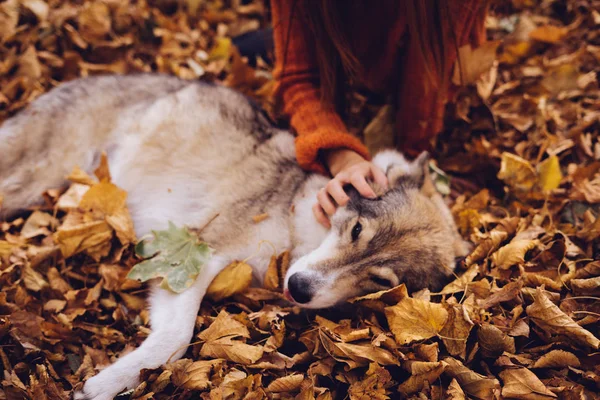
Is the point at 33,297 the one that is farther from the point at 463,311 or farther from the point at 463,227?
the point at 463,227

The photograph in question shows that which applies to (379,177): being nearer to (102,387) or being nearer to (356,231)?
(356,231)

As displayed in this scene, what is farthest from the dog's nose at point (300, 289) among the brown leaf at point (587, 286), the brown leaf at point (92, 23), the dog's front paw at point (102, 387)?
the brown leaf at point (92, 23)

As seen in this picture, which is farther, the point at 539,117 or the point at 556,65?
the point at 556,65

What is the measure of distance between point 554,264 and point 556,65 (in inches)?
85.1

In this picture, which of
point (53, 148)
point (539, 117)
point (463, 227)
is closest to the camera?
point (463, 227)

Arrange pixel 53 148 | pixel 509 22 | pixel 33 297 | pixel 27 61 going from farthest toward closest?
1. pixel 509 22
2. pixel 27 61
3. pixel 53 148
4. pixel 33 297

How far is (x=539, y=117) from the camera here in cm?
332

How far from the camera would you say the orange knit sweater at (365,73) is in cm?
269

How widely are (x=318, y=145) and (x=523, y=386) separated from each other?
1.60 metres

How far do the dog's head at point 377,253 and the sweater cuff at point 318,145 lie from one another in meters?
→ 0.35

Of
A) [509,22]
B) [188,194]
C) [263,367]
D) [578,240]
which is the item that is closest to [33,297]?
[188,194]

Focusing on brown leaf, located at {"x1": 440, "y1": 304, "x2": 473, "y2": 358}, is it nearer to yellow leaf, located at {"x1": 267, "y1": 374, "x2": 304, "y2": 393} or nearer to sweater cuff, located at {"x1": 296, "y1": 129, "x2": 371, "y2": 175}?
yellow leaf, located at {"x1": 267, "y1": 374, "x2": 304, "y2": 393}

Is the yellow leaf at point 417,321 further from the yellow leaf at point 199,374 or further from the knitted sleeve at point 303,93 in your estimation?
the knitted sleeve at point 303,93

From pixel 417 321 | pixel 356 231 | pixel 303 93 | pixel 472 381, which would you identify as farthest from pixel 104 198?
pixel 472 381
